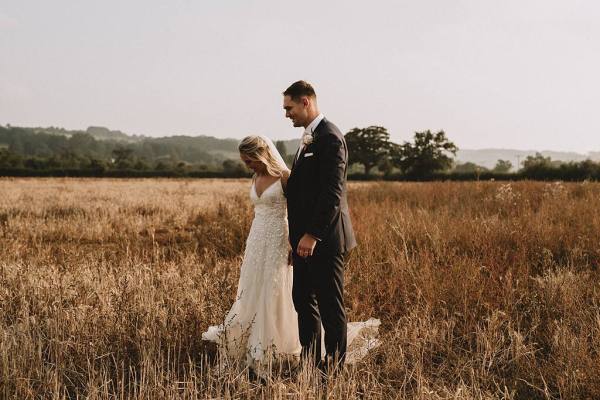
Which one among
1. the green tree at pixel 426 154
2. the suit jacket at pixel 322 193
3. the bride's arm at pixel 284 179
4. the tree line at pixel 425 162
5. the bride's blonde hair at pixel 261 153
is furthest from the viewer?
the green tree at pixel 426 154

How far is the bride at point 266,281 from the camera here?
4.11 meters

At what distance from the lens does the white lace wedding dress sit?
4105mm

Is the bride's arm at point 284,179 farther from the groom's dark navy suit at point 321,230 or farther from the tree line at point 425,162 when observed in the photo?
the tree line at point 425,162

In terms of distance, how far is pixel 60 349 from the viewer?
3.63m

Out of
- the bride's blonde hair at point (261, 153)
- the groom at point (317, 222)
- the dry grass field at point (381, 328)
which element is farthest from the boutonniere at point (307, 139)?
the dry grass field at point (381, 328)

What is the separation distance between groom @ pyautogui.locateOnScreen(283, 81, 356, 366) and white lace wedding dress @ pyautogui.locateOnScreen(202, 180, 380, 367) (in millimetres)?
369

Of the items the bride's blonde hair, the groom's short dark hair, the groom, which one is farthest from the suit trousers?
the groom's short dark hair

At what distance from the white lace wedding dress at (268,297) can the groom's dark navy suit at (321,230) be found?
1.15 ft

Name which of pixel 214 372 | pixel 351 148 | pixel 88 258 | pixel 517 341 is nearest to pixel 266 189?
pixel 214 372

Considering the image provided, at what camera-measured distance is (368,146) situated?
9881cm

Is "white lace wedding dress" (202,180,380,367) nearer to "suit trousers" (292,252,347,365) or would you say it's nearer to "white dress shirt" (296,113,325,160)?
"suit trousers" (292,252,347,365)

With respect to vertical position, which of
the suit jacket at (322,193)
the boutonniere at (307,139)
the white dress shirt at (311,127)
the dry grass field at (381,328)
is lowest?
the dry grass field at (381,328)

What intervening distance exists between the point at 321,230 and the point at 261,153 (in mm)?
1088

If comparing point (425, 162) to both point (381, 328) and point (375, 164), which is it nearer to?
point (375, 164)
